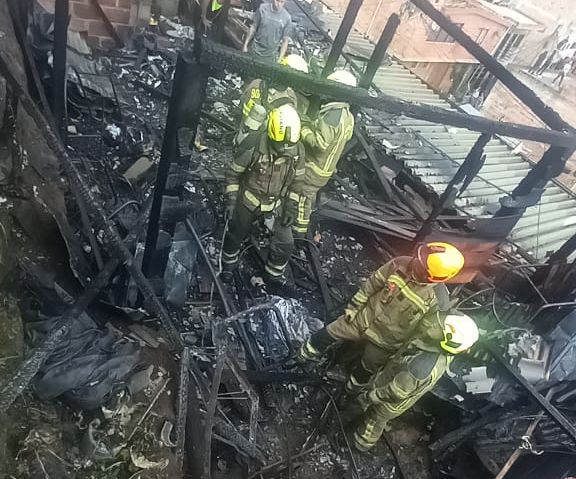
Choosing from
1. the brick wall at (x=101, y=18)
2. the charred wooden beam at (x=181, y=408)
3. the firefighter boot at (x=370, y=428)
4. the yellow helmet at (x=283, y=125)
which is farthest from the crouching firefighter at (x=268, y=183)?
the brick wall at (x=101, y=18)

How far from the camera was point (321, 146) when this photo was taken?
4.76 meters

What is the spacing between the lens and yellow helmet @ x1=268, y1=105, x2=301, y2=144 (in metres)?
4.22

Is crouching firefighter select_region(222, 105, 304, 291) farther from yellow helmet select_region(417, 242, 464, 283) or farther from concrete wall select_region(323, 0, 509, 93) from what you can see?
concrete wall select_region(323, 0, 509, 93)

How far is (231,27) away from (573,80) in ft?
59.7

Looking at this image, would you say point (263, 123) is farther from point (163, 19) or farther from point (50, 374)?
point (163, 19)

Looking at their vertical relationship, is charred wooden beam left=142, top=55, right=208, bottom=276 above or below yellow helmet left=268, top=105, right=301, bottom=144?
above

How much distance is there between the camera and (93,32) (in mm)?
7523

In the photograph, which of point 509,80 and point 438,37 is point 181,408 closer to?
point 509,80

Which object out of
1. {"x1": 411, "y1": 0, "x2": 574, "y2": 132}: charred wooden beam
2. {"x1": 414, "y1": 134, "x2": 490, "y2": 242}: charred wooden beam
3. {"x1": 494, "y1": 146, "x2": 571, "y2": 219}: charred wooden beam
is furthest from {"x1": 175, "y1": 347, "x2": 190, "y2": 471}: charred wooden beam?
{"x1": 411, "y1": 0, "x2": 574, "y2": 132}: charred wooden beam

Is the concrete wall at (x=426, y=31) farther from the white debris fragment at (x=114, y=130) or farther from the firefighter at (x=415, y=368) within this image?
the firefighter at (x=415, y=368)

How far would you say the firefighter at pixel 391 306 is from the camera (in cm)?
361

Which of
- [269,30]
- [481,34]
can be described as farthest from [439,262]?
[481,34]

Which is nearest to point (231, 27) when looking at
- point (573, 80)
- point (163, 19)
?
point (163, 19)

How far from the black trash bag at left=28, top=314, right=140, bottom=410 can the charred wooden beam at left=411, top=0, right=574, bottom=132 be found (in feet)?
11.8
